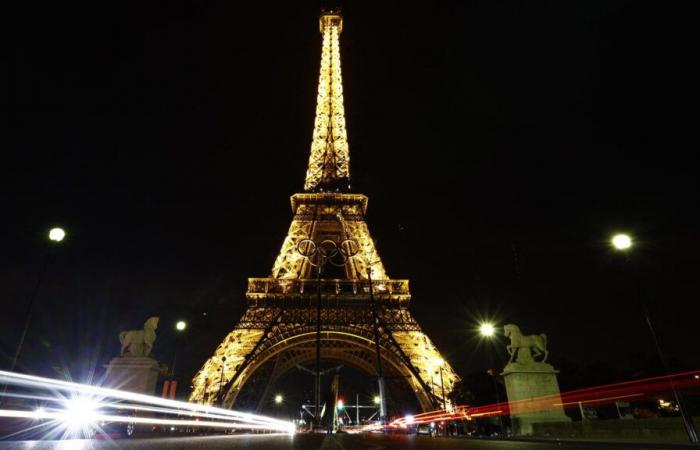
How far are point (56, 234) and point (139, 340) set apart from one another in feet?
16.3

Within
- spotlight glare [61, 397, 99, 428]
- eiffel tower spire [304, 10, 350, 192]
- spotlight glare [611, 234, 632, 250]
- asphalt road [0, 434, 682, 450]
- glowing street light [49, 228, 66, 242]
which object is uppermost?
eiffel tower spire [304, 10, 350, 192]

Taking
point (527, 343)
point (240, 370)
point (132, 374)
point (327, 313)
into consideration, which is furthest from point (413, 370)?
point (132, 374)

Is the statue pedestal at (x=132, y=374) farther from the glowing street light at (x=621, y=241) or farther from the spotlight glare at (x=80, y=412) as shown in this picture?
the glowing street light at (x=621, y=241)

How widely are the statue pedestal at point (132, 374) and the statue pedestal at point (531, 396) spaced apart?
13535mm

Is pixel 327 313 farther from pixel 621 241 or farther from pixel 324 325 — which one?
pixel 621 241

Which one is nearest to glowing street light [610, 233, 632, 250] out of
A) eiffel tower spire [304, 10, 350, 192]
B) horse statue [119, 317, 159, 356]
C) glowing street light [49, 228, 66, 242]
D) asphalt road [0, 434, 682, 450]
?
asphalt road [0, 434, 682, 450]

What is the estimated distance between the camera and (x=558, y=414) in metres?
14.6

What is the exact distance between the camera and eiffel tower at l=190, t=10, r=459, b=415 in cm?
3388

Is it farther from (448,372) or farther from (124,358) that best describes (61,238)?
(448,372)

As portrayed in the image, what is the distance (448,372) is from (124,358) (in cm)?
2626

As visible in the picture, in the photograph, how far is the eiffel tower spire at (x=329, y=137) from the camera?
163ft

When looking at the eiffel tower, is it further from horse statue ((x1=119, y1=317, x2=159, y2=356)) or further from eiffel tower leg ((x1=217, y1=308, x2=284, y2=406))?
horse statue ((x1=119, y1=317, x2=159, y2=356))

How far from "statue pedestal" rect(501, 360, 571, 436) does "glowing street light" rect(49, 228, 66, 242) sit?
16.7 m

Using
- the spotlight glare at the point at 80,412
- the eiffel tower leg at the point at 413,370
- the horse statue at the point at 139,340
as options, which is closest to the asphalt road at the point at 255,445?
the spotlight glare at the point at 80,412
